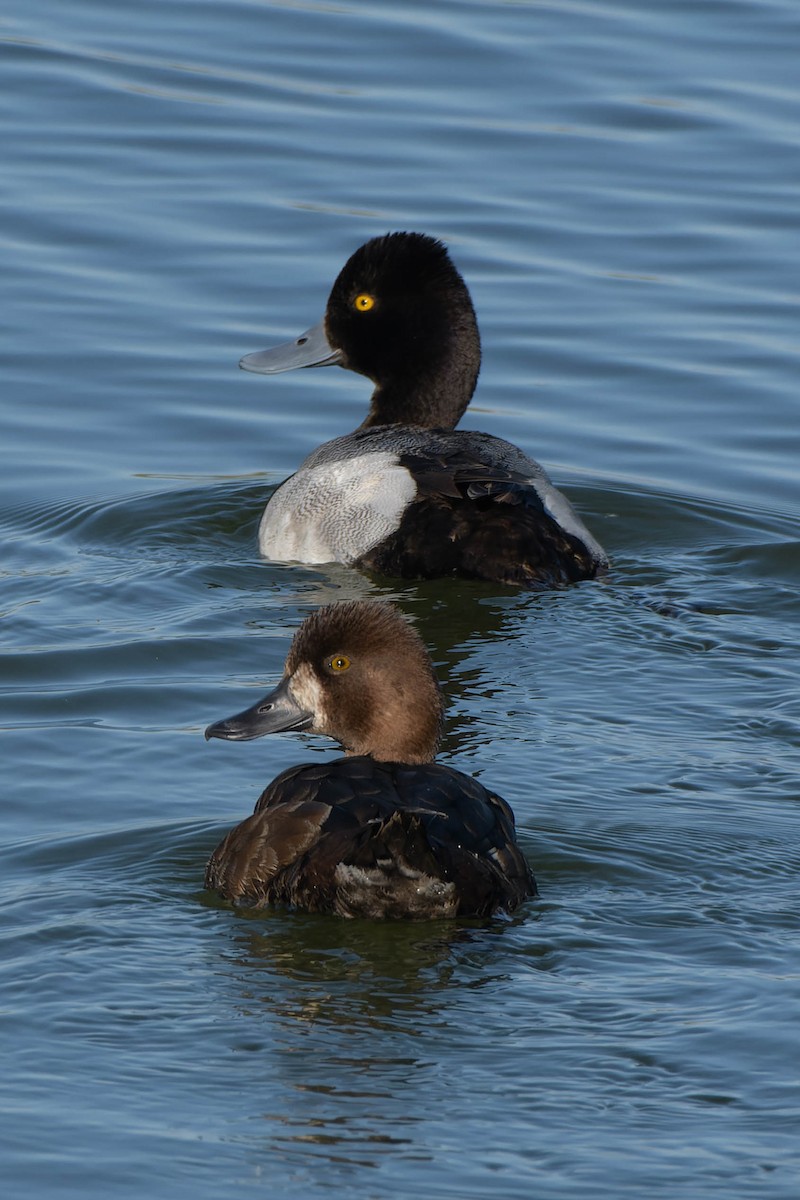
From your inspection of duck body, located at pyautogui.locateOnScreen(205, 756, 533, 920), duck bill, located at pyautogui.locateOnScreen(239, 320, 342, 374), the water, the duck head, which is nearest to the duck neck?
the duck head

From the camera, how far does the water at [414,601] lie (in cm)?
502

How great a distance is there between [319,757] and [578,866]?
1.36m

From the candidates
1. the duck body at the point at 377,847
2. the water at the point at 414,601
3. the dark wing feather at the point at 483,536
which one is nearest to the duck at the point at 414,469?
the dark wing feather at the point at 483,536

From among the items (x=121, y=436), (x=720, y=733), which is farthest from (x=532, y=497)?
(x=121, y=436)

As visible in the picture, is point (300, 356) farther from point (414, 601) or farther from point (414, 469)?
point (414, 601)

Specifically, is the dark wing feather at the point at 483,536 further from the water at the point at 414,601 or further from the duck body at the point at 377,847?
the duck body at the point at 377,847

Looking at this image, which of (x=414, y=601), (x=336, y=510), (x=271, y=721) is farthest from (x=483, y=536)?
(x=271, y=721)

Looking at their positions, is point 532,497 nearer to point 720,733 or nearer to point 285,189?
point 720,733

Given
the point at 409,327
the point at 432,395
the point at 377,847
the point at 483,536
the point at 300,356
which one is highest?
the point at 409,327

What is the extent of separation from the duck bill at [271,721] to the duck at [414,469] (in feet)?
8.45

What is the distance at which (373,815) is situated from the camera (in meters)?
5.88

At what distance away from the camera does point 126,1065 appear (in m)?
5.17

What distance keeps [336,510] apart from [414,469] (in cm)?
47

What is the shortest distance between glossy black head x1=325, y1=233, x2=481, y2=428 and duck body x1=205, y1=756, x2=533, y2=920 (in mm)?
5112
